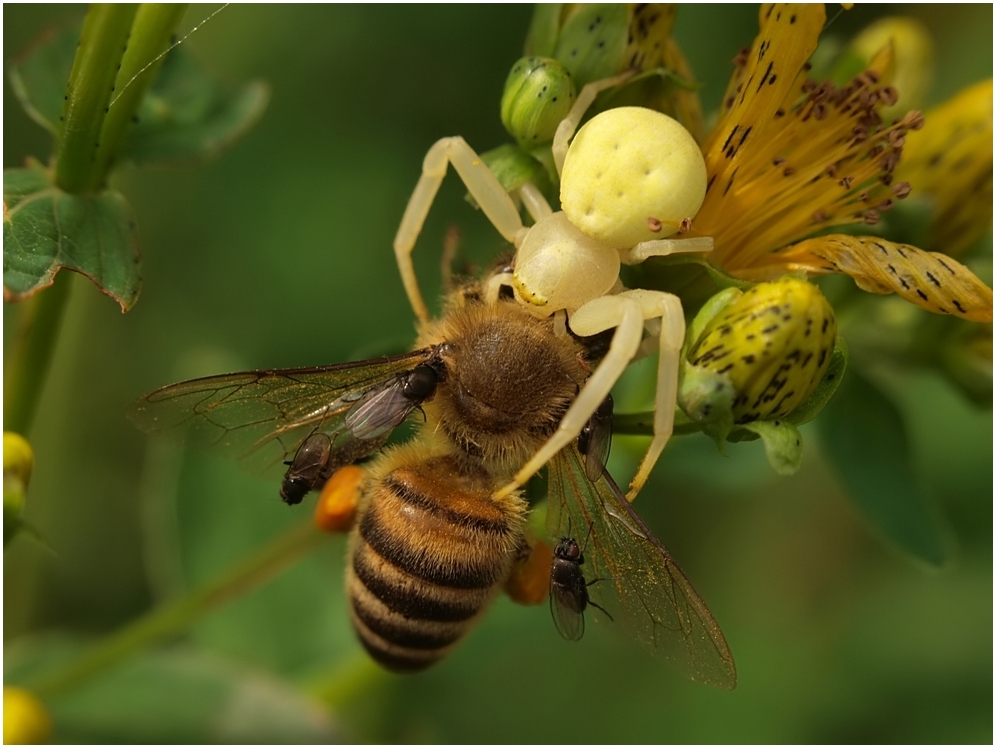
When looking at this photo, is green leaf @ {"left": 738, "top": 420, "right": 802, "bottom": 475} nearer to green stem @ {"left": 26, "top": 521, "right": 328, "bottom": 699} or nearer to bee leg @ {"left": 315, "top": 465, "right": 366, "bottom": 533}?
bee leg @ {"left": 315, "top": 465, "right": 366, "bottom": 533}

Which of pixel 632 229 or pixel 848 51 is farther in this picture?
pixel 848 51

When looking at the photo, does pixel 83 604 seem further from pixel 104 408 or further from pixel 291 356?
pixel 291 356

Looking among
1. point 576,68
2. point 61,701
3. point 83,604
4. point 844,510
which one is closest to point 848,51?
point 576,68

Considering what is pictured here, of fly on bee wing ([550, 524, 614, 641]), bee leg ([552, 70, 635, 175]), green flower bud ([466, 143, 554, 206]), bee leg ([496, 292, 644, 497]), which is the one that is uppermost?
bee leg ([552, 70, 635, 175])

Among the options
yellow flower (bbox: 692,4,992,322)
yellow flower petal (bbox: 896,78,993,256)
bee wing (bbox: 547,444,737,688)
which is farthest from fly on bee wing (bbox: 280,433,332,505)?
yellow flower petal (bbox: 896,78,993,256)

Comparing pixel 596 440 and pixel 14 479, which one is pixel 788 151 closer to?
pixel 596 440

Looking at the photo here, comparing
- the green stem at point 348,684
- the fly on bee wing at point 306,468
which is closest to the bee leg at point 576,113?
the fly on bee wing at point 306,468
